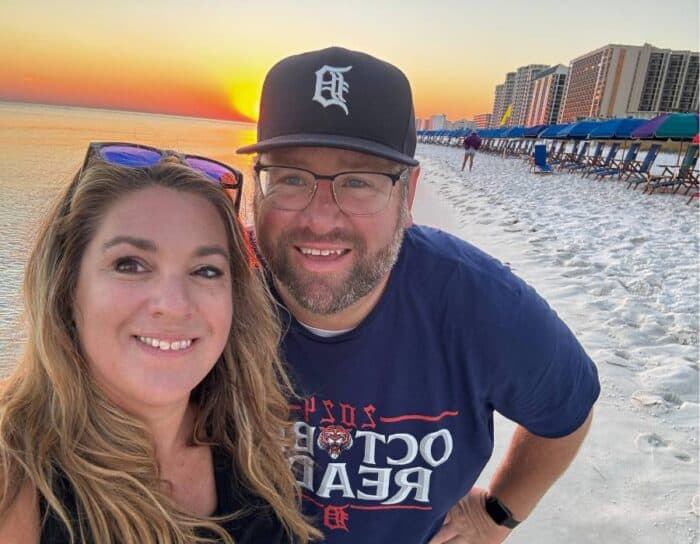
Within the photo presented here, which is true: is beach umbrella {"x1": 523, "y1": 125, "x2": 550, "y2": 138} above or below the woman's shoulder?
above

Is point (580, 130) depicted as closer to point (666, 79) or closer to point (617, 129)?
point (617, 129)

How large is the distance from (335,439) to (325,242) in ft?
2.25

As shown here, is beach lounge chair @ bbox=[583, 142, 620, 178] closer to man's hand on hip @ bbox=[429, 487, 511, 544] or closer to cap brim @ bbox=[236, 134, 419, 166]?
man's hand on hip @ bbox=[429, 487, 511, 544]

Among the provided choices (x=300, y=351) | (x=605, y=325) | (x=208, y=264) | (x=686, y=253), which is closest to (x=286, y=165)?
(x=208, y=264)

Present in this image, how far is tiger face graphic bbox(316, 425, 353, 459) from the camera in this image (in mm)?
1543

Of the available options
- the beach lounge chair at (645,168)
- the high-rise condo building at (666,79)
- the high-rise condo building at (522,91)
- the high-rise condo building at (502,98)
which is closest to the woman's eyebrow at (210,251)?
the beach lounge chair at (645,168)

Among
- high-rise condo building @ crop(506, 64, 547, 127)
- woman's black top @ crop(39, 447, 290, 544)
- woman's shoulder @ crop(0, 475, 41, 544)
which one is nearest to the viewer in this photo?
woman's shoulder @ crop(0, 475, 41, 544)

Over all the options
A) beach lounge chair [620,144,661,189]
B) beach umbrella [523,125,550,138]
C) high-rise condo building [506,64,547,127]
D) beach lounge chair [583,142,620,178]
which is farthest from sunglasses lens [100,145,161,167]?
high-rise condo building [506,64,547,127]

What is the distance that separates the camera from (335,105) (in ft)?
5.15

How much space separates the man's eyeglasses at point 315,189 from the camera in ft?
5.20

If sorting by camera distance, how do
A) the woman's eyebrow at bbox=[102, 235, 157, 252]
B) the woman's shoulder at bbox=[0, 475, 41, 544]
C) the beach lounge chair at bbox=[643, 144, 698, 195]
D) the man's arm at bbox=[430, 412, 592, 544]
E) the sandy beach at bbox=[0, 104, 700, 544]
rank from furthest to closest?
the beach lounge chair at bbox=[643, 144, 698, 195]
the sandy beach at bbox=[0, 104, 700, 544]
the man's arm at bbox=[430, 412, 592, 544]
the woman's eyebrow at bbox=[102, 235, 157, 252]
the woman's shoulder at bbox=[0, 475, 41, 544]

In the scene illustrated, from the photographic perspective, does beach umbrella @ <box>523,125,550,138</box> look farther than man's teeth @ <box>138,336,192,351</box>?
Yes

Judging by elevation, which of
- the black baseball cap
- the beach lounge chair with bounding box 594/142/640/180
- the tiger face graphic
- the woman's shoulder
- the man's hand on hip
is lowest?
the man's hand on hip

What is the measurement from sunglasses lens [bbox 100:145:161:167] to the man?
1.25ft
